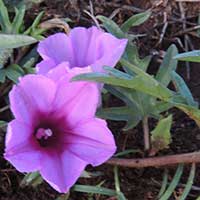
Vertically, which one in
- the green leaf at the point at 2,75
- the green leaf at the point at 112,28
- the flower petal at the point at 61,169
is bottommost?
the flower petal at the point at 61,169

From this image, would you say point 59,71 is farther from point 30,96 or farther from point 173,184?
point 173,184

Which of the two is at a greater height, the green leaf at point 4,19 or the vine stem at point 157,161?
the green leaf at point 4,19

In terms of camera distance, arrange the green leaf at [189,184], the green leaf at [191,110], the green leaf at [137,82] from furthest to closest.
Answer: the green leaf at [189,184], the green leaf at [191,110], the green leaf at [137,82]

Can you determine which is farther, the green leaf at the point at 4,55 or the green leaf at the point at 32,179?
the green leaf at the point at 4,55

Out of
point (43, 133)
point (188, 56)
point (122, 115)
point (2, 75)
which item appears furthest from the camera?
point (2, 75)

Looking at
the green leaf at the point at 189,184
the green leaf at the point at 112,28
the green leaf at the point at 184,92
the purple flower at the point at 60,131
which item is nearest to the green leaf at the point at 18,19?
the green leaf at the point at 112,28

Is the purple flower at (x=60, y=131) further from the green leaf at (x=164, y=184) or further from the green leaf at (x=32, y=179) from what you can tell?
the green leaf at (x=164, y=184)

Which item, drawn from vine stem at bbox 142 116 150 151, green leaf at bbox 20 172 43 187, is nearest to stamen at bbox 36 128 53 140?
green leaf at bbox 20 172 43 187

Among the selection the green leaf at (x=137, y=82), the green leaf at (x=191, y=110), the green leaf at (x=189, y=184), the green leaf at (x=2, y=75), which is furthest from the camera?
the green leaf at (x=2, y=75)

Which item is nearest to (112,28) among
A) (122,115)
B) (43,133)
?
(122,115)
